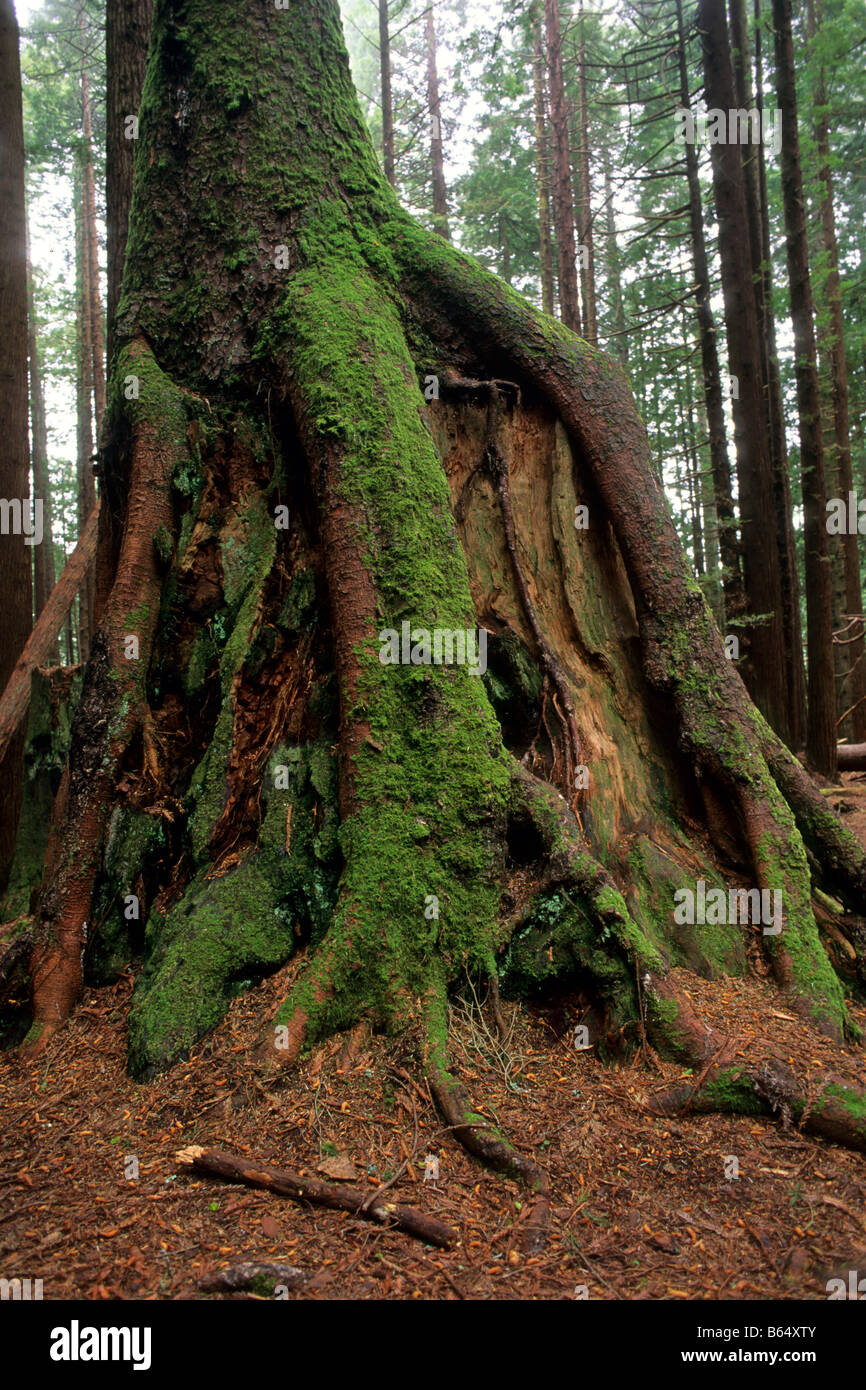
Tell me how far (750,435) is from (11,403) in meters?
8.24

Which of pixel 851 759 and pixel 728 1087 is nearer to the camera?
pixel 728 1087

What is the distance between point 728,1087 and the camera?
2.98m

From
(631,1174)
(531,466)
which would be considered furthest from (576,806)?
(531,466)

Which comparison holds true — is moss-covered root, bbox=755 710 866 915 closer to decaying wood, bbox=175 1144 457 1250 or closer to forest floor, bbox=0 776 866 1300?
forest floor, bbox=0 776 866 1300

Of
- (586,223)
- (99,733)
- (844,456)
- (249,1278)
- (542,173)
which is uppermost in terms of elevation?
(542,173)

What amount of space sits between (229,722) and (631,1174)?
9.02 ft

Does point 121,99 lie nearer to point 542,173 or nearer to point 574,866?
point 574,866

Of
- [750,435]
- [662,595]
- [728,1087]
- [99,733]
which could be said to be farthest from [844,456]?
[99,733]

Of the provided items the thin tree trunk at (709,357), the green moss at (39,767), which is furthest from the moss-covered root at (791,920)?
the thin tree trunk at (709,357)

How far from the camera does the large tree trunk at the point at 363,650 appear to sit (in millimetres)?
3439

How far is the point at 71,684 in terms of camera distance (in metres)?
6.40

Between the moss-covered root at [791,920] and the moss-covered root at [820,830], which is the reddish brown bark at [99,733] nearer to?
the moss-covered root at [791,920]

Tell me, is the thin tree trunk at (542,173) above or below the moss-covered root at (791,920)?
above

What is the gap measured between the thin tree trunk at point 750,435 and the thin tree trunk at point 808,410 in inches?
18.7
